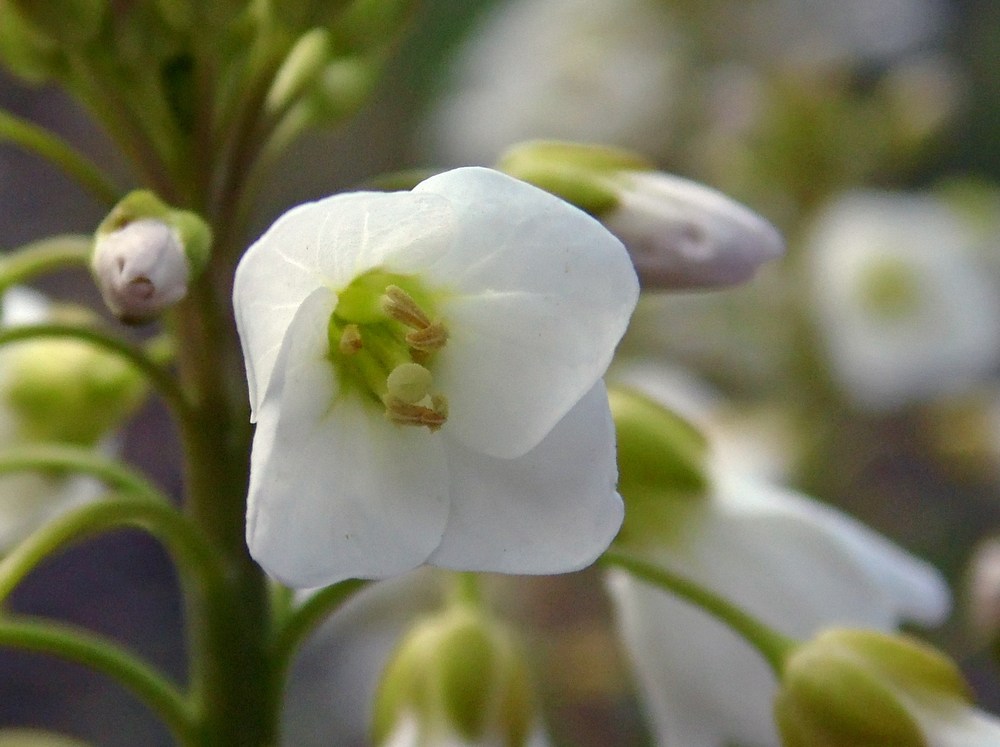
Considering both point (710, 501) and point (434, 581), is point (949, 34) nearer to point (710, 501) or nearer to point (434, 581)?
point (434, 581)

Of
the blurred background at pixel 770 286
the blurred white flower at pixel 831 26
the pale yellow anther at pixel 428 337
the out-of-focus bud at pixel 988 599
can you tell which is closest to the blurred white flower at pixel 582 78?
the blurred background at pixel 770 286

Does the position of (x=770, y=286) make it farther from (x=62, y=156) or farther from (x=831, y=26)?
(x=62, y=156)

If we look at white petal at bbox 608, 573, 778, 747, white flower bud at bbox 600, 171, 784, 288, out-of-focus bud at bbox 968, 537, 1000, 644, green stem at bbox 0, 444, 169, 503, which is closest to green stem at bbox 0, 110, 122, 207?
green stem at bbox 0, 444, 169, 503

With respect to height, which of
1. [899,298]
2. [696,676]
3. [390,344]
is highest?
[390,344]

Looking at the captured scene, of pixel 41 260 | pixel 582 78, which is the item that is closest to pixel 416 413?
pixel 41 260

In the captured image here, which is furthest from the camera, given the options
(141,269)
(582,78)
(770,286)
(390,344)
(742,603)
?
(582,78)

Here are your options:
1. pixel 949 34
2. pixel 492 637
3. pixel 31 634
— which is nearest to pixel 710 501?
pixel 492 637

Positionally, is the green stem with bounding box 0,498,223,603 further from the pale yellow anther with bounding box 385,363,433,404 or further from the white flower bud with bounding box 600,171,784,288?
the white flower bud with bounding box 600,171,784,288
